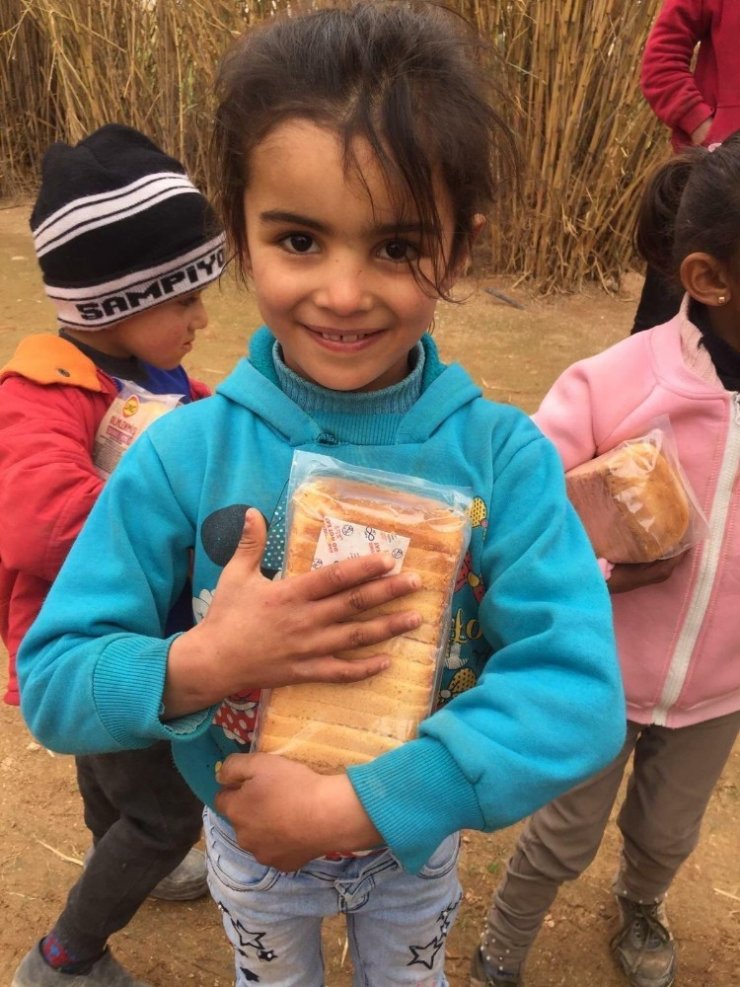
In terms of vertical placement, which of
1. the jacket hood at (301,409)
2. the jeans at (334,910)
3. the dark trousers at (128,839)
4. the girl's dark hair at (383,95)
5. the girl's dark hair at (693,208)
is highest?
the girl's dark hair at (383,95)

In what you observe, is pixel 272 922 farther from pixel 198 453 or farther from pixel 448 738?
pixel 198 453

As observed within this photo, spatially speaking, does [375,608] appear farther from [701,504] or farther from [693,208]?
[693,208]

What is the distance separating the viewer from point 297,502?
113cm

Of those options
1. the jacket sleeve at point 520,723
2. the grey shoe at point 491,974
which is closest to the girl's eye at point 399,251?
the jacket sleeve at point 520,723

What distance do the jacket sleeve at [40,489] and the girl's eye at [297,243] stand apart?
59cm

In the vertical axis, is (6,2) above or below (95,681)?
below

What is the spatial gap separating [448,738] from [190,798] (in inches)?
36.2

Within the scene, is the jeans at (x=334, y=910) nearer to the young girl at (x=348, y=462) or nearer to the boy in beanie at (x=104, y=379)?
the young girl at (x=348, y=462)

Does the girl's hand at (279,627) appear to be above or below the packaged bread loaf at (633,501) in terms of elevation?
above

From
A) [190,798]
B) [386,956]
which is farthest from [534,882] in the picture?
[190,798]

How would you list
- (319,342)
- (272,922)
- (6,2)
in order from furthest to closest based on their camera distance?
(6,2) < (272,922) < (319,342)

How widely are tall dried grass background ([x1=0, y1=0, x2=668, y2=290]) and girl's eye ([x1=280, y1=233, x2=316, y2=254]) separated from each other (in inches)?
160

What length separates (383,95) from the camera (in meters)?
1.11

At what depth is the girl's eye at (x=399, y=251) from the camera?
115 centimetres
